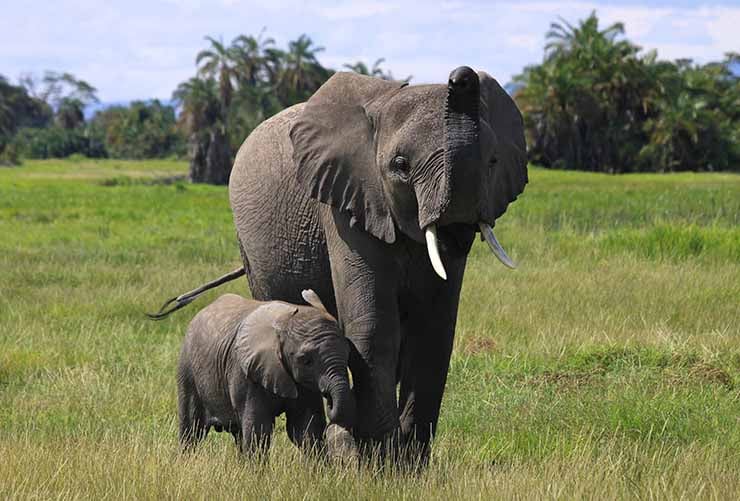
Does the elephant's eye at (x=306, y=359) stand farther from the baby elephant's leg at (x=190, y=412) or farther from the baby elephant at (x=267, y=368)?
the baby elephant's leg at (x=190, y=412)

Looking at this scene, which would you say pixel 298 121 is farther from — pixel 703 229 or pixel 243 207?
pixel 703 229

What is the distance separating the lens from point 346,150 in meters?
5.36

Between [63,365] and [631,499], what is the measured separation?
5.35m

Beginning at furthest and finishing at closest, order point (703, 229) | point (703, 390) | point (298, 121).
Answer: point (703, 229) → point (703, 390) → point (298, 121)

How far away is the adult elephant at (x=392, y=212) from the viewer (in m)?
4.70

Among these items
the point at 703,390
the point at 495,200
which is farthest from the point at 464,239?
the point at 703,390

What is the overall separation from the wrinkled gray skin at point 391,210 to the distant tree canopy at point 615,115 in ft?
173

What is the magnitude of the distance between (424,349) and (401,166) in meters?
1.03

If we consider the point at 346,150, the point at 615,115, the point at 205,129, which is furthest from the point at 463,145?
the point at 615,115

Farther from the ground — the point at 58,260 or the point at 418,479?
the point at 418,479

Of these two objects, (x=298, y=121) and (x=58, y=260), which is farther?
(x=58, y=260)

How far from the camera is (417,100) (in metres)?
5.00

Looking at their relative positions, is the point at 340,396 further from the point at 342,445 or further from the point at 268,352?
the point at 268,352

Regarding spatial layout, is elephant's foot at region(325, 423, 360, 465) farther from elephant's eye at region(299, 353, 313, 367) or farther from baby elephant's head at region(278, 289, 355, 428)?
elephant's eye at region(299, 353, 313, 367)
